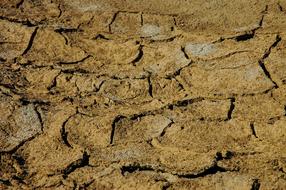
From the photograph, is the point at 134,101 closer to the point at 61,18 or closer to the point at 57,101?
the point at 57,101

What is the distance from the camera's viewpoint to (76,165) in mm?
1604

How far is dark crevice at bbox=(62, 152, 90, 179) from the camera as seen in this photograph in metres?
1.58

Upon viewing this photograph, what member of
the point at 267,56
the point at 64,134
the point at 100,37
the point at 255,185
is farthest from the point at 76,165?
the point at 267,56

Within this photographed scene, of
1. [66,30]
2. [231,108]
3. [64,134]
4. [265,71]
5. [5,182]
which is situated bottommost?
[5,182]

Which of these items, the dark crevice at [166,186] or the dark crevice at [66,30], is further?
the dark crevice at [66,30]

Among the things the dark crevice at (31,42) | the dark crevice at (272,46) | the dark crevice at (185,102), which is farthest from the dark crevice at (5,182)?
the dark crevice at (272,46)

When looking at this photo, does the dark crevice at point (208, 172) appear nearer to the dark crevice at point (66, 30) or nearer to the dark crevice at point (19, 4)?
the dark crevice at point (66, 30)

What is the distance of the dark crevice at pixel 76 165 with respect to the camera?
1.58m

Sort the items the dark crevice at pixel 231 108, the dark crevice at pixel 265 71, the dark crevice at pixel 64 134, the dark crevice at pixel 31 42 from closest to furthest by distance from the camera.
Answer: the dark crevice at pixel 64 134 < the dark crevice at pixel 231 108 < the dark crevice at pixel 265 71 < the dark crevice at pixel 31 42

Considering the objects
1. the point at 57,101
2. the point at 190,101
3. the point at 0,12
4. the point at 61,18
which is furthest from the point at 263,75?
the point at 0,12

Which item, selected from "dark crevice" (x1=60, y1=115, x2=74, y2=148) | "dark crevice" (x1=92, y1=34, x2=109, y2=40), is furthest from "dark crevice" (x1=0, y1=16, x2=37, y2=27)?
"dark crevice" (x1=60, y1=115, x2=74, y2=148)

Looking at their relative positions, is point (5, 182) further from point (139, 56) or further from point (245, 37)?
point (245, 37)

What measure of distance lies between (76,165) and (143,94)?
49 cm

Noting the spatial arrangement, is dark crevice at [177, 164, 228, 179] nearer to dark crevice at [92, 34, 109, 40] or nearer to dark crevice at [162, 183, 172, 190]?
dark crevice at [162, 183, 172, 190]
